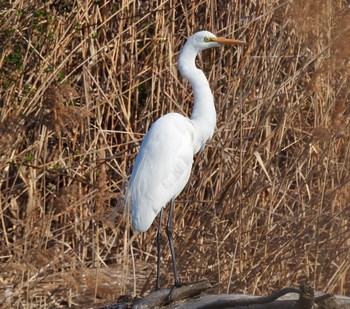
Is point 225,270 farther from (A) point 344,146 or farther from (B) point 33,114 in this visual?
(B) point 33,114

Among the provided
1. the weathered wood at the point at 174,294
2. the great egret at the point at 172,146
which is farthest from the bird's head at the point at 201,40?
the weathered wood at the point at 174,294

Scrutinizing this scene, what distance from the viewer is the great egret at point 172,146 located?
3875 millimetres

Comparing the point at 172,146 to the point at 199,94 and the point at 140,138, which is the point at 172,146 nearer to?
the point at 199,94

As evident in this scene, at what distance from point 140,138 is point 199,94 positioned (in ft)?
3.35

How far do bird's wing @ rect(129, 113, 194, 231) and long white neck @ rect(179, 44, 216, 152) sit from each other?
2.0 inches

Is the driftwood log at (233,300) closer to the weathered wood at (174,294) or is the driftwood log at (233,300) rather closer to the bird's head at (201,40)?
the weathered wood at (174,294)

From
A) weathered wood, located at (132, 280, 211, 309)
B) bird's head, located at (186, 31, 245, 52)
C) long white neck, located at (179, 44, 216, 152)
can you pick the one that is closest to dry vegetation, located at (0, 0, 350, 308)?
long white neck, located at (179, 44, 216, 152)

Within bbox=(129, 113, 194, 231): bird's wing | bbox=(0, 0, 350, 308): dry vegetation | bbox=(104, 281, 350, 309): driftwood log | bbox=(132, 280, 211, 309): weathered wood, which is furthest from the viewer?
bbox=(0, 0, 350, 308): dry vegetation

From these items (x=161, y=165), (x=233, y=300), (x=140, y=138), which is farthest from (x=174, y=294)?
(x=140, y=138)

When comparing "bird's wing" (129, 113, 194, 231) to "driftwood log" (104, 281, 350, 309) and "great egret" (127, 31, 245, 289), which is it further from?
"driftwood log" (104, 281, 350, 309)

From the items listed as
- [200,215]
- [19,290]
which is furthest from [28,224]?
[200,215]

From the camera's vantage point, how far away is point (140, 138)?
4.88 metres

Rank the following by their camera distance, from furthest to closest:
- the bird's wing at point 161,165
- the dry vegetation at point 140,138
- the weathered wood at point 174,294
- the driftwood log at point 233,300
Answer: the dry vegetation at point 140,138, the bird's wing at point 161,165, the weathered wood at point 174,294, the driftwood log at point 233,300

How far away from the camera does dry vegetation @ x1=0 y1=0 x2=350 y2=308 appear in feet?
13.2
